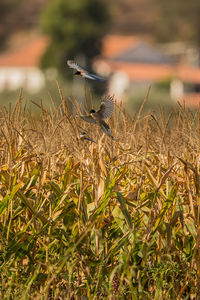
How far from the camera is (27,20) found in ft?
515

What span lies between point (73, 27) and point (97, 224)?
80.0m

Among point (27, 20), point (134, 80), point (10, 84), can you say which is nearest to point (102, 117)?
point (134, 80)

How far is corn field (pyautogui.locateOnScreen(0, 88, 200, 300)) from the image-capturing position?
4.04 metres

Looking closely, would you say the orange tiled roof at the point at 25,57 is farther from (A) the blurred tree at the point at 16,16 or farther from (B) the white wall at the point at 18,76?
(A) the blurred tree at the point at 16,16

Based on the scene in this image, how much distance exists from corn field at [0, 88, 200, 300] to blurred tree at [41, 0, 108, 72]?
7087cm

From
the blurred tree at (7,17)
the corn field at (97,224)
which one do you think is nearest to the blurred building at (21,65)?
the blurred tree at (7,17)

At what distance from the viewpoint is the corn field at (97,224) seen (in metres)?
4.04

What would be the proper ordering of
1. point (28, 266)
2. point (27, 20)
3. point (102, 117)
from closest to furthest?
point (102, 117)
point (28, 266)
point (27, 20)

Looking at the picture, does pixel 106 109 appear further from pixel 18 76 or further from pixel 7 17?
pixel 7 17

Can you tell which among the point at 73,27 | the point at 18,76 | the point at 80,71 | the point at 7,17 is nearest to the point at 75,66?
the point at 80,71

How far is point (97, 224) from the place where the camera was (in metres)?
4.16

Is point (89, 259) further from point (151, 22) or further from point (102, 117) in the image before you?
point (151, 22)

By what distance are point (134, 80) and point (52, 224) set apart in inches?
3321

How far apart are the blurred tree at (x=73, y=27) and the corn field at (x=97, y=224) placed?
233 ft
